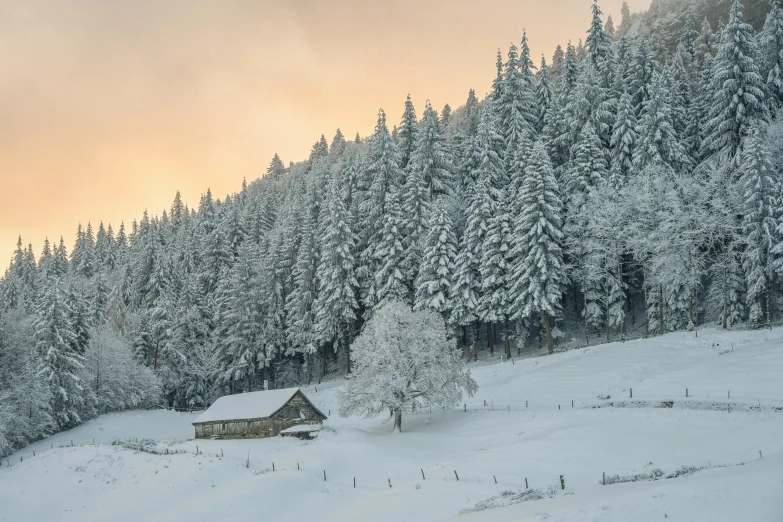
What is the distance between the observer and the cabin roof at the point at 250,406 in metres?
45.7

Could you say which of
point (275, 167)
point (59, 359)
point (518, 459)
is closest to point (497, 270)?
point (518, 459)

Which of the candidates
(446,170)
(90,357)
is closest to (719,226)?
(446,170)

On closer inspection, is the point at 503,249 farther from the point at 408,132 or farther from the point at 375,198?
the point at 408,132

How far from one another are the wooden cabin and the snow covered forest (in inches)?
564

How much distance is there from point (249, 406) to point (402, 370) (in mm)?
15165

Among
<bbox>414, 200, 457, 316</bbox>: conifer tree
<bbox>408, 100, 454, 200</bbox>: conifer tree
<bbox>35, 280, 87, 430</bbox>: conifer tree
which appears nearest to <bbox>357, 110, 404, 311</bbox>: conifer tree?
<bbox>408, 100, 454, 200</bbox>: conifer tree

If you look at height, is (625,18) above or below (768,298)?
above

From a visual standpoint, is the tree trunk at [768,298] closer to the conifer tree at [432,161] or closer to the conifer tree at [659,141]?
the conifer tree at [659,141]

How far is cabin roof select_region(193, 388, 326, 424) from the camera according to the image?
4572 centimetres

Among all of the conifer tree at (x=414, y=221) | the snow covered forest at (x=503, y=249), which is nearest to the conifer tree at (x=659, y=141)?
the snow covered forest at (x=503, y=249)

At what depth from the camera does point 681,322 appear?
161ft

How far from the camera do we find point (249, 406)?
4734 cm

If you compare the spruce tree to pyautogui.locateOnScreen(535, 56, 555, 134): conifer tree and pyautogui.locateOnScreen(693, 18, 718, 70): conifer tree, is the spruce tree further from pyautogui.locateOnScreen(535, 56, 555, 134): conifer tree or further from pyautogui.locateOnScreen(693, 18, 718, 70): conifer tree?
pyautogui.locateOnScreen(693, 18, 718, 70): conifer tree

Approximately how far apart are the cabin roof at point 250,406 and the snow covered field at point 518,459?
3.46 meters
